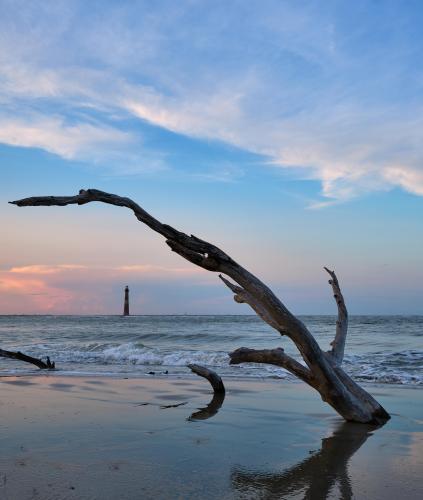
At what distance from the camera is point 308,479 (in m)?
4.30

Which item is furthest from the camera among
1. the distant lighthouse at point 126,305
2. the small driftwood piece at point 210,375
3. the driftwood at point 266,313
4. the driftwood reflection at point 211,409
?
the distant lighthouse at point 126,305

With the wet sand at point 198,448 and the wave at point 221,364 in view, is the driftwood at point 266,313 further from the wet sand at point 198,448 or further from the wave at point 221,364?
the wave at point 221,364

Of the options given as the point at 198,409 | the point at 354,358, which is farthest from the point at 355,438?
the point at 354,358

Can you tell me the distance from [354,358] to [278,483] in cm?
1456

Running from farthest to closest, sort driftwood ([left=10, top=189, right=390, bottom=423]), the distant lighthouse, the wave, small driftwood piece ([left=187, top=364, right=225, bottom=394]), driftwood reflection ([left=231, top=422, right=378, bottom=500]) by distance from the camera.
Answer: the distant lighthouse
the wave
small driftwood piece ([left=187, top=364, right=225, bottom=394])
driftwood ([left=10, top=189, right=390, bottom=423])
driftwood reflection ([left=231, top=422, right=378, bottom=500])

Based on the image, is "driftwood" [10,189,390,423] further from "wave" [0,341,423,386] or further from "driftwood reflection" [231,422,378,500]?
"wave" [0,341,423,386]

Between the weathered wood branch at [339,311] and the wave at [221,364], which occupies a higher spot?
the weathered wood branch at [339,311]

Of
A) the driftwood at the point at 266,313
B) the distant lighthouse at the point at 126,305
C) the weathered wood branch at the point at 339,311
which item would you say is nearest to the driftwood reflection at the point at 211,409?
the driftwood at the point at 266,313

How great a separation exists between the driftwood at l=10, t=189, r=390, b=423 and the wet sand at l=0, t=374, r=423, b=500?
35 cm

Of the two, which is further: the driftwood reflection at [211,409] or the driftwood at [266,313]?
the driftwood reflection at [211,409]

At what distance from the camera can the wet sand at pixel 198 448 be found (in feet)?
13.1

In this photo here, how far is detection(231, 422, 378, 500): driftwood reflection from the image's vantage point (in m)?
3.91

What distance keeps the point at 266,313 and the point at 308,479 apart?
7.23 ft

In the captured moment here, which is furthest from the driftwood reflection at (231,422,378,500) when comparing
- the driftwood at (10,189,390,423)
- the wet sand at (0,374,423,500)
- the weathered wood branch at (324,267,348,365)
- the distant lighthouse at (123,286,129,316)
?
the distant lighthouse at (123,286,129,316)
